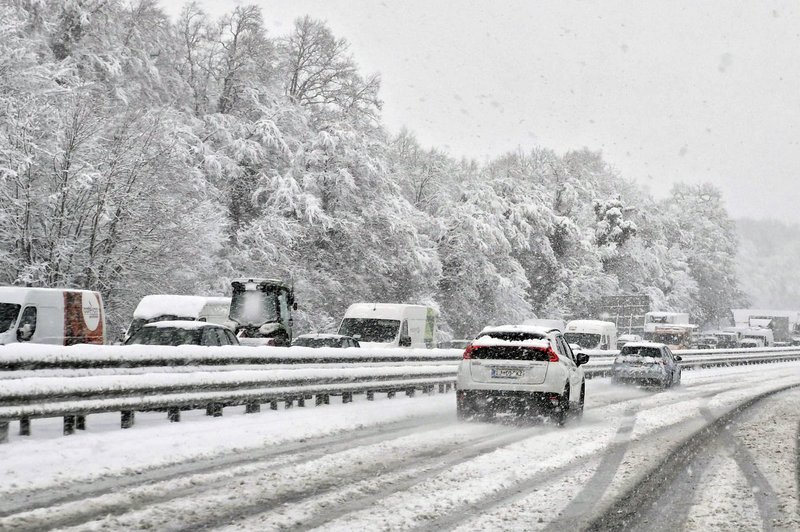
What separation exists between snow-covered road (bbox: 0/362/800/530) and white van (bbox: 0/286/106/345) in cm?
649

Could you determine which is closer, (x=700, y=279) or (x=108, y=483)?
(x=108, y=483)

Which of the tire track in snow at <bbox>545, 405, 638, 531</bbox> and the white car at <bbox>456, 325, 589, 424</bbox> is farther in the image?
the white car at <bbox>456, 325, 589, 424</bbox>

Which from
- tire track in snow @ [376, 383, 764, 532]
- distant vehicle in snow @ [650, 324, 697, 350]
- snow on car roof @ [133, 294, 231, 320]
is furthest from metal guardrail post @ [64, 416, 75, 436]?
distant vehicle in snow @ [650, 324, 697, 350]

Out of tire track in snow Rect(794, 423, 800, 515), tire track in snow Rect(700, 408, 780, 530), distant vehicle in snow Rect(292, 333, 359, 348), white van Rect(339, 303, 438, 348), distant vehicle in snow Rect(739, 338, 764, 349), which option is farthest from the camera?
distant vehicle in snow Rect(739, 338, 764, 349)

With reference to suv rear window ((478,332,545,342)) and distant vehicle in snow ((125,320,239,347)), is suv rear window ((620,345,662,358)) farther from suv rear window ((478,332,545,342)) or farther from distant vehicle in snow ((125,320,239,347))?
distant vehicle in snow ((125,320,239,347))

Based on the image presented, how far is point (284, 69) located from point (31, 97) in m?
18.4

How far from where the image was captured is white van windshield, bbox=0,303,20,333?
17078mm

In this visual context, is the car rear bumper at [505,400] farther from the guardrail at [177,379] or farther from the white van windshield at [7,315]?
the white van windshield at [7,315]

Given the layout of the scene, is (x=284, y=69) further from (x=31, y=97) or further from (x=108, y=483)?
(x=108, y=483)

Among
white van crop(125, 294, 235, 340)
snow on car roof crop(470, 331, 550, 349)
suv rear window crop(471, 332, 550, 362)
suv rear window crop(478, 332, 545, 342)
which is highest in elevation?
white van crop(125, 294, 235, 340)

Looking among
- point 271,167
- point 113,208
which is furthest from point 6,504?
point 271,167

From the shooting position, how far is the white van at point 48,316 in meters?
17.1

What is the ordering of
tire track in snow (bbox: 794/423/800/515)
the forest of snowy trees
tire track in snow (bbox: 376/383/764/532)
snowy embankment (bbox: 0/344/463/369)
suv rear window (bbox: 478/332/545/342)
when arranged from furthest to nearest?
the forest of snowy trees → suv rear window (bbox: 478/332/545/342) → snowy embankment (bbox: 0/344/463/369) → tire track in snow (bbox: 794/423/800/515) → tire track in snow (bbox: 376/383/764/532)

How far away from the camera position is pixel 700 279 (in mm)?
85500
